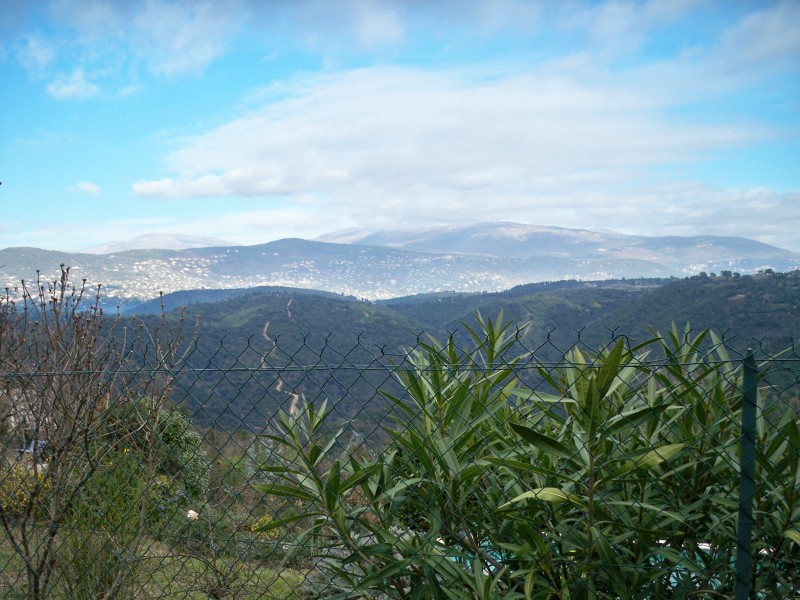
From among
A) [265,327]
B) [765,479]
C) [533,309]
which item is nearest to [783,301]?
[533,309]

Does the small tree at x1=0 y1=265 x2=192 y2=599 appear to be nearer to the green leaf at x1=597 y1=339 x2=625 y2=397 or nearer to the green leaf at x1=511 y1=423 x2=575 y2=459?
the green leaf at x1=511 y1=423 x2=575 y2=459

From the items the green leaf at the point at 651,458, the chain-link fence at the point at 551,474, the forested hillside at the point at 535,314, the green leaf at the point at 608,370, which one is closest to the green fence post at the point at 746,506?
the chain-link fence at the point at 551,474

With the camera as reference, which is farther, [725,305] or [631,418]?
→ [725,305]

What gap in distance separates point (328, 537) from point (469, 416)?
69 cm

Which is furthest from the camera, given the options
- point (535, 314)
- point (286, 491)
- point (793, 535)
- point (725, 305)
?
point (535, 314)

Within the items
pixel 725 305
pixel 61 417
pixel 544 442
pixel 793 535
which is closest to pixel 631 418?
pixel 544 442

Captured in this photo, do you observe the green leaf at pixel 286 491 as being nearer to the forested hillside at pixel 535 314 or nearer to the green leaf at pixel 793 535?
the green leaf at pixel 793 535

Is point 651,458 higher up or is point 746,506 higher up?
point 651,458

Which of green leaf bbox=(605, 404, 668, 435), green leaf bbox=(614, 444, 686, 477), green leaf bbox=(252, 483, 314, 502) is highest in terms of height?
green leaf bbox=(605, 404, 668, 435)

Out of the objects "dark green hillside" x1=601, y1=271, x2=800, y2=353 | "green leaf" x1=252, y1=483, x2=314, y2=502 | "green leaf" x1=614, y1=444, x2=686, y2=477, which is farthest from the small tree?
"dark green hillside" x1=601, y1=271, x2=800, y2=353

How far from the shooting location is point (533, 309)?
184 ft

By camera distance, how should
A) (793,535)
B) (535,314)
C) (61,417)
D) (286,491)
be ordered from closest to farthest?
(793,535) < (286,491) < (61,417) < (535,314)

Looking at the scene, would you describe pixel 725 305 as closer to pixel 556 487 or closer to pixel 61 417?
pixel 556 487

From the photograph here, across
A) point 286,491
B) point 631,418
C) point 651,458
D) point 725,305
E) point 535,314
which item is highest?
point 631,418
